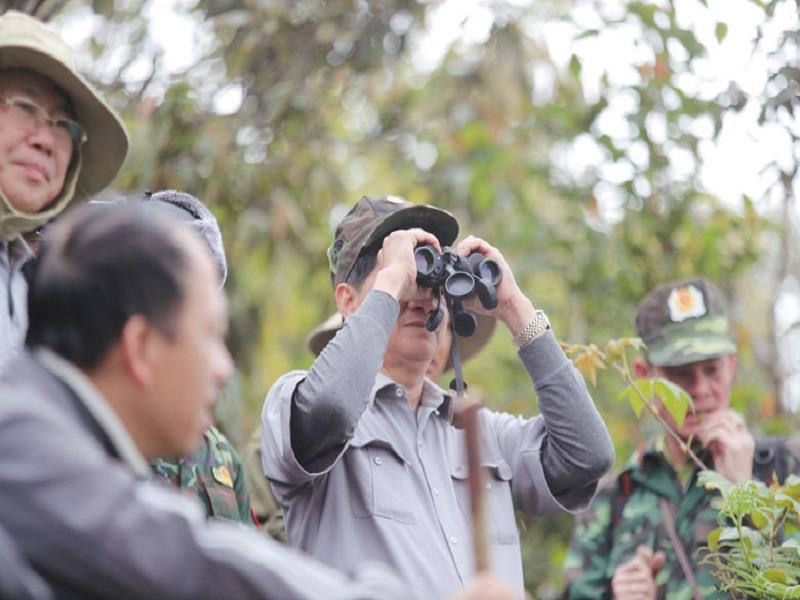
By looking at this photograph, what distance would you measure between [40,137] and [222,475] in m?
1.05

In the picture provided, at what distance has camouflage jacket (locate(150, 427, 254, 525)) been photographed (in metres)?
3.62

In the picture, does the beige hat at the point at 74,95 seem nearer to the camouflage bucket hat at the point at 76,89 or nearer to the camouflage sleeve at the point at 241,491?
the camouflage bucket hat at the point at 76,89

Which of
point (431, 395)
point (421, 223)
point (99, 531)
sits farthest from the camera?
point (421, 223)

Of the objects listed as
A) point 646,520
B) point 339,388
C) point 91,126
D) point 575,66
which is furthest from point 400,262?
point 575,66

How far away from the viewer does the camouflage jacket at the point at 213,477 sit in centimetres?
362

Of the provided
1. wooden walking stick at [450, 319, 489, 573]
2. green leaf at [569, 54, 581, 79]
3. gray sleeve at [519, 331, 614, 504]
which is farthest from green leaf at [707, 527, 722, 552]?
green leaf at [569, 54, 581, 79]

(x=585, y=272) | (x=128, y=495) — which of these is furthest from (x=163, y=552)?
(x=585, y=272)

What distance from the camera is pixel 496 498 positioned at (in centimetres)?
374

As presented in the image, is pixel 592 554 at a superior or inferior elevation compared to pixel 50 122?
inferior

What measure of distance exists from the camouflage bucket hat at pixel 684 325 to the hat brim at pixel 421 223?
141cm

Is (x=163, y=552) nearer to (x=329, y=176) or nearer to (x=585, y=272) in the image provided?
(x=585, y=272)

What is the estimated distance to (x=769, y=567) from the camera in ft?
11.9

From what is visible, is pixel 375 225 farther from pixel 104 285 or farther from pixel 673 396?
pixel 104 285

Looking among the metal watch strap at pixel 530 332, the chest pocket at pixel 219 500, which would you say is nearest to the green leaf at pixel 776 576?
the metal watch strap at pixel 530 332
